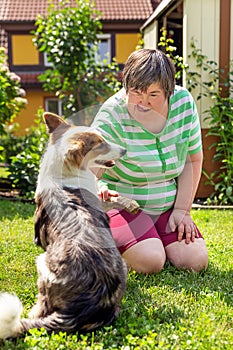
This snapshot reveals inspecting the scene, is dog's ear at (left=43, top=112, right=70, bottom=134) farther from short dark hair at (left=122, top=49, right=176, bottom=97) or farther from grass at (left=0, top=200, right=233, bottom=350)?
grass at (left=0, top=200, right=233, bottom=350)

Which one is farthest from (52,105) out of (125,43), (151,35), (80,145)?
(80,145)

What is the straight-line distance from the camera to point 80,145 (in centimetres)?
260

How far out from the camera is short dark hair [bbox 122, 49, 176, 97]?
10.00ft

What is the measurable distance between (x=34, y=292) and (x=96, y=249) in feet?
2.53

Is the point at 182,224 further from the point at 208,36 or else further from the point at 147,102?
the point at 208,36

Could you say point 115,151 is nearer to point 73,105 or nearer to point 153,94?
point 153,94

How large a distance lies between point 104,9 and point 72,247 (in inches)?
572

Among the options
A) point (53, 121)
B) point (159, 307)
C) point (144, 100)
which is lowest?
point (159, 307)

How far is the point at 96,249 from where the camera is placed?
245 cm

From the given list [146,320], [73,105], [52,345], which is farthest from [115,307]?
[73,105]

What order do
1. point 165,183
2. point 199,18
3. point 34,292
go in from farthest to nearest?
point 199,18 < point 165,183 < point 34,292

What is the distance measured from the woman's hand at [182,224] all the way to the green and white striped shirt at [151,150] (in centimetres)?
11

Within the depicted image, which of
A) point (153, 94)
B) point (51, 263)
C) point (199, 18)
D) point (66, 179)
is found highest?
point (199, 18)

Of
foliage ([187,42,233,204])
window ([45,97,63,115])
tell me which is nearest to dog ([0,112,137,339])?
foliage ([187,42,233,204])
